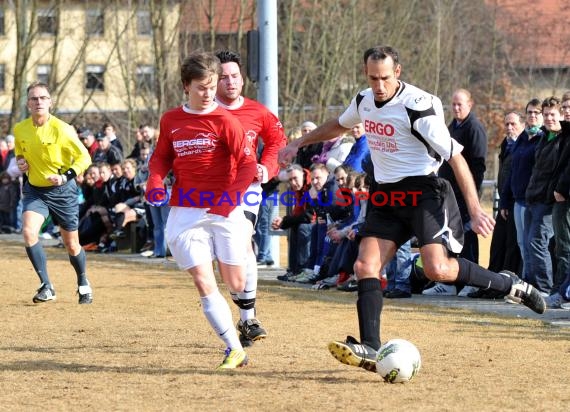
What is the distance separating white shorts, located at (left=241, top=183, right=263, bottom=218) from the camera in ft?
29.7

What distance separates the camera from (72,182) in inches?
494

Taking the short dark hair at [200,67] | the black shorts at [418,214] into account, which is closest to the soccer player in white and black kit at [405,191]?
the black shorts at [418,214]

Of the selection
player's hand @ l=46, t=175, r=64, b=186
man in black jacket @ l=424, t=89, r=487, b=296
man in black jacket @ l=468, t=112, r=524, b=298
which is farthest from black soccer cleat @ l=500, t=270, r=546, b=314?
player's hand @ l=46, t=175, r=64, b=186

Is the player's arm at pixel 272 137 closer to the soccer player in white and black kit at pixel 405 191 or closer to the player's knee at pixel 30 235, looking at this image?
the soccer player in white and black kit at pixel 405 191

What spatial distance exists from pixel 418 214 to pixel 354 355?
1.10 metres

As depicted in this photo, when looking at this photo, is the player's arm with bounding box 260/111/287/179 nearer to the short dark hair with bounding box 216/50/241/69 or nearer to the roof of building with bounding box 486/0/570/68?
the short dark hair with bounding box 216/50/241/69

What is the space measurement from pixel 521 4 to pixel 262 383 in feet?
117

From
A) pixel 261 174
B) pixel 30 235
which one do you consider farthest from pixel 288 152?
pixel 30 235

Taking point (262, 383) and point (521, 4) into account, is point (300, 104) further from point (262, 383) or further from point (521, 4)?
point (262, 383)

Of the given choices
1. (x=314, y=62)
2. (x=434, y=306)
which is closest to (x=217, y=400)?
(x=434, y=306)

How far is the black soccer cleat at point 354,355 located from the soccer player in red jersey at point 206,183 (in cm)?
88

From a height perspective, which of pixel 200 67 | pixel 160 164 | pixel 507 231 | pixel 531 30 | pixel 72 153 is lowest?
pixel 507 231

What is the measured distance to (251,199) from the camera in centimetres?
914

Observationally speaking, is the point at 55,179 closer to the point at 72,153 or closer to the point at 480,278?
the point at 72,153
